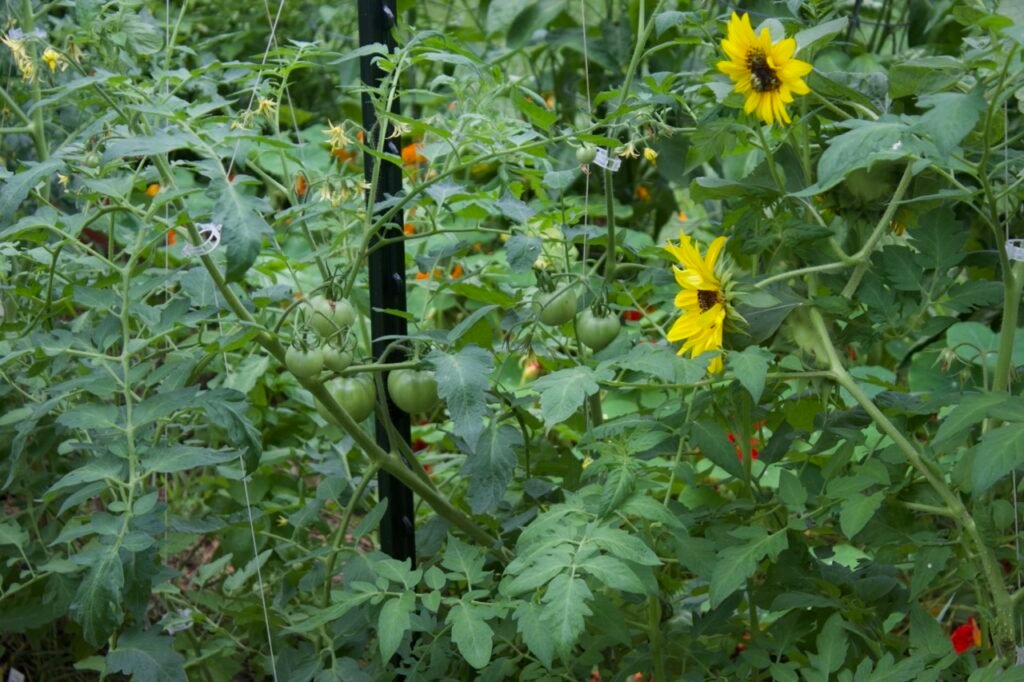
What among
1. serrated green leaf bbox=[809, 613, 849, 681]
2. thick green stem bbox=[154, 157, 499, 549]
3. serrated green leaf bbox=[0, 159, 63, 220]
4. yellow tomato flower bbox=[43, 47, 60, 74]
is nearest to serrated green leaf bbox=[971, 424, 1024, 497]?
serrated green leaf bbox=[809, 613, 849, 681]

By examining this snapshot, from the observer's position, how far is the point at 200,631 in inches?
66.2

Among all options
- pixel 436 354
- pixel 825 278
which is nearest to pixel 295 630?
pixel 436 354

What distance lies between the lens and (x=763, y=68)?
1.03 m

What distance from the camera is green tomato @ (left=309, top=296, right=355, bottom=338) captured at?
1182mm

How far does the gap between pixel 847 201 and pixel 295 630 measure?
71cm

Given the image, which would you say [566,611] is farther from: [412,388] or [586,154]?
[586,154]

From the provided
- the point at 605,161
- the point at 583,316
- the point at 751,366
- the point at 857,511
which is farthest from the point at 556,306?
the point at 857,511

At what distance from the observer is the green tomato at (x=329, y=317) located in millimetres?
1182

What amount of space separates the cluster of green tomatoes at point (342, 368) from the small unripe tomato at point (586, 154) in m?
0.27

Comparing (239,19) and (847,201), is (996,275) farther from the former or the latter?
(239,19)

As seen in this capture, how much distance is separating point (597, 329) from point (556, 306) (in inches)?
1.9

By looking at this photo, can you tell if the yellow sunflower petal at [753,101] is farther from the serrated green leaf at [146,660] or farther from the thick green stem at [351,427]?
the serrated green leaf at [146,660]

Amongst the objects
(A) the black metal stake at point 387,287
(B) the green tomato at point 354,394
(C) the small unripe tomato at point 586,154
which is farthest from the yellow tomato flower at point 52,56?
(C) the small unripe tomato at point 586,154

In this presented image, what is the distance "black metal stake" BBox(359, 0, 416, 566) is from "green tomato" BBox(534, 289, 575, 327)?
212 millimetres
